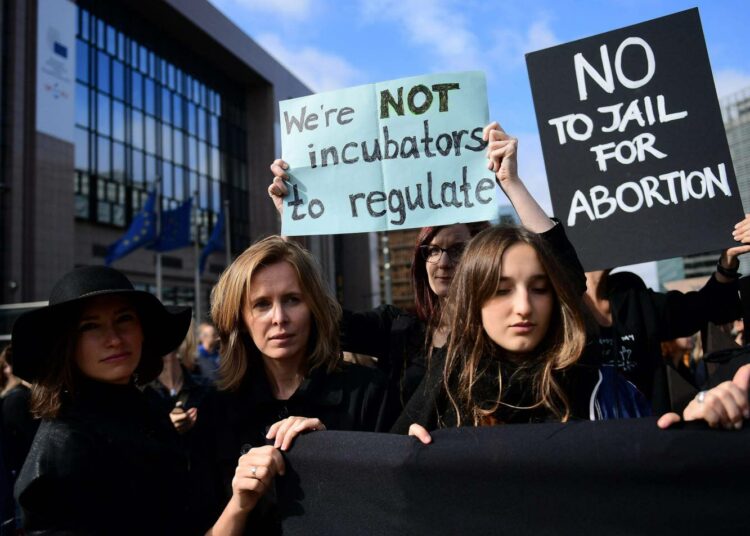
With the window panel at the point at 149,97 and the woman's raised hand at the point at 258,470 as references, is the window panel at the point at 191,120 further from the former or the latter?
the woman's raised hand at the point at 258,470

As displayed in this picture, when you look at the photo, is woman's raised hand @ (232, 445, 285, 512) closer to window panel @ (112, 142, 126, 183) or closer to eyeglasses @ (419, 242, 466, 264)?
eyeglasses @ (419, 242, 466, 264)

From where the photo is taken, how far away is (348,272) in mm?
55469

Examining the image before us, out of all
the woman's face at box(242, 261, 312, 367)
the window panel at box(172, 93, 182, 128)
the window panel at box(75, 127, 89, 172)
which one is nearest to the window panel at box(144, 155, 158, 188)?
the window panel at box(172, 93, 182, 128)

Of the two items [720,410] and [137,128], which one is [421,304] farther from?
[137,128]

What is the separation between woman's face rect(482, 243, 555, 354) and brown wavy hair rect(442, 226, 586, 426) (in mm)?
20

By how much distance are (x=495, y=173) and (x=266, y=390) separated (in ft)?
3.65

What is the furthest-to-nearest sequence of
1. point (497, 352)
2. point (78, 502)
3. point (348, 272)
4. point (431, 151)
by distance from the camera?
1. point (348, 272)
2. point (431, 151)
3. point (497, 352)
4. point (78, 502)

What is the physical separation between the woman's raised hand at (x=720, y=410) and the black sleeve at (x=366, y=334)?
4.89 feet

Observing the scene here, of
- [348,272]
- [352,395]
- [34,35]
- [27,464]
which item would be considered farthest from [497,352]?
[348,272]

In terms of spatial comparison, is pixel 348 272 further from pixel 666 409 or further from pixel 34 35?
pixel 666 409

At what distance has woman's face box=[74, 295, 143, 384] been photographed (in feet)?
6.22

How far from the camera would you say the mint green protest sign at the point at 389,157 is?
2.44 metres

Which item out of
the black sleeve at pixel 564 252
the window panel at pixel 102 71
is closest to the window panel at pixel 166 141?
the window panel at pixel 102 71

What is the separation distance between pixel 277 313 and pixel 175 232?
63.6 ft
